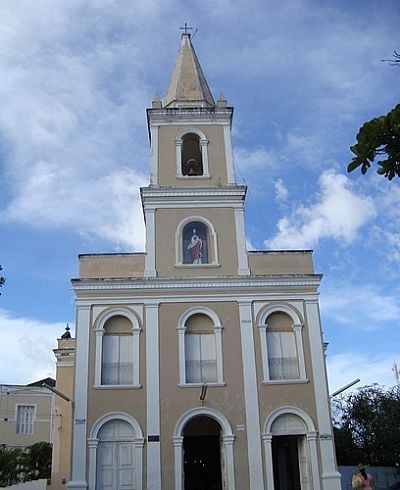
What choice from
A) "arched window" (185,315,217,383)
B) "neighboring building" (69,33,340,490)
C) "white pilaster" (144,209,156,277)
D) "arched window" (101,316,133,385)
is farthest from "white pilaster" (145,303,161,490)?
"white pilaster" (144,209,156,277)

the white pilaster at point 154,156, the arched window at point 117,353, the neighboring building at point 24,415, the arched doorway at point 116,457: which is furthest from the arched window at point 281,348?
the neighboring building at point 24,415

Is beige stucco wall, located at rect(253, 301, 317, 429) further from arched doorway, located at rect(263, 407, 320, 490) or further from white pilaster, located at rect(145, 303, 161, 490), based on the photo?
white pilaster, located at rect(145, 303, 161, 490)

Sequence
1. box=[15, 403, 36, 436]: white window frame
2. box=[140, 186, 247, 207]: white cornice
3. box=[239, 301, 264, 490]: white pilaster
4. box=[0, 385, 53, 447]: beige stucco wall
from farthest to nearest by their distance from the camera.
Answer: box=[15, 403, 36, 436]: white window frame → box=[0, 385, 53, 447]: beige stucco wall → box=[140, 186, 247, 207]: white cornice → box=[239, 301, 264, 490]: white pilaster

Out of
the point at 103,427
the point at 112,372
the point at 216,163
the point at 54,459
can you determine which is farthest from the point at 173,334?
the point at 54,459

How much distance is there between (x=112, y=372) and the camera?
21984mm

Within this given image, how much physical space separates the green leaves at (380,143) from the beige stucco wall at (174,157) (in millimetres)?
17272

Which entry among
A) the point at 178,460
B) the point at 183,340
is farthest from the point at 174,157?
the point at 178,460

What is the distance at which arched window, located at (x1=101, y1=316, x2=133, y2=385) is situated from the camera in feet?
71.8

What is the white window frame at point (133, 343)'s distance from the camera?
21578 mm

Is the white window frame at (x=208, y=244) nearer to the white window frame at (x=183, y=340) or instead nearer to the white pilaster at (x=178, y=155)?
the white window frame at (x=183, y=340)

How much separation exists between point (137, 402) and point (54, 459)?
7864 mm

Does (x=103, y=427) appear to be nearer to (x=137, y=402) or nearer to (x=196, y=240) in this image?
(x=137, y=402)

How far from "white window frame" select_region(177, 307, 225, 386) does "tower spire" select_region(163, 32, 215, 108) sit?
30.8 feet

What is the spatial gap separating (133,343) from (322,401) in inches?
271
